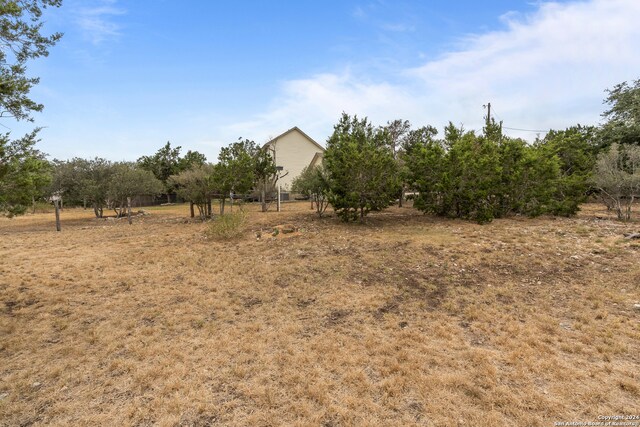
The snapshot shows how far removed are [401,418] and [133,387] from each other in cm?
253

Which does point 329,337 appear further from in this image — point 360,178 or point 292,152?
point 292,152

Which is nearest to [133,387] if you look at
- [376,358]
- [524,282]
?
[376,358]

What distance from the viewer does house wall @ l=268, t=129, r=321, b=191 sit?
32312 mm

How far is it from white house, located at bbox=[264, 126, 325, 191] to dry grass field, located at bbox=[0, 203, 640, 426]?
25236mm

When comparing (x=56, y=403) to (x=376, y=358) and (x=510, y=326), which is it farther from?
(x=510, y=326)

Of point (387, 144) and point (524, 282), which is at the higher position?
point (387, 144)

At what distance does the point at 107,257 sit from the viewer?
27.4 ft

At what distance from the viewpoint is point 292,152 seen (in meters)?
32.9

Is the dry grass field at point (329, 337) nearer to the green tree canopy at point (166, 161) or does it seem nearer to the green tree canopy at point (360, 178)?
the green tree canopy at point (360, 178)

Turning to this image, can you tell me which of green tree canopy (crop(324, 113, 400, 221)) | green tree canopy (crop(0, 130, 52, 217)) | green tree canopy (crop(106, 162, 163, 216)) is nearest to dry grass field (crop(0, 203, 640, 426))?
green tree canopy (crop(0, 130, 52, 217))

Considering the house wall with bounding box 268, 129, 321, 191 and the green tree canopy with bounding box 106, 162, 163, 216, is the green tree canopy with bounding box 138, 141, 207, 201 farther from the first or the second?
the green tree canopy with bounding box 106, 162, 163, 216

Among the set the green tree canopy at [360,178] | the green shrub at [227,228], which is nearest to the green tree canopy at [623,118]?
the green tree canopy at [360,178]

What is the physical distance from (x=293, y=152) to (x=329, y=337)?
99.3 ft

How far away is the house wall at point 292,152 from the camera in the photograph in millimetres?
32312
